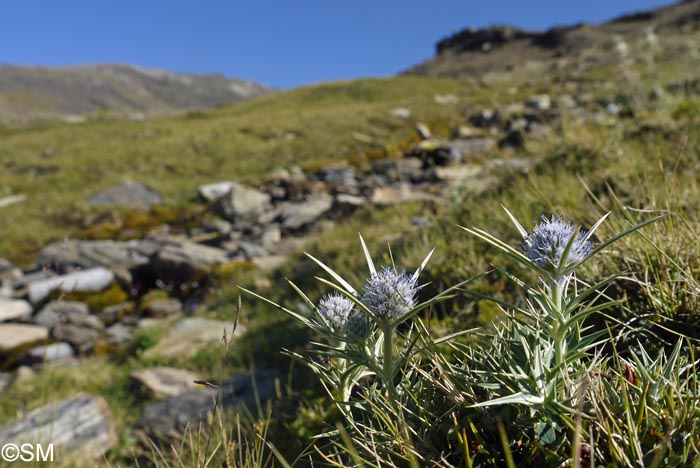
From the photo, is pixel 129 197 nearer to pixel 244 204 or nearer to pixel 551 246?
pixel 244 204

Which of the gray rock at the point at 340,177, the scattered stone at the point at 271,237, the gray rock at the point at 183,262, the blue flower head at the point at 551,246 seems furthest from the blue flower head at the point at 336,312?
the gray rock at the point at 340,177

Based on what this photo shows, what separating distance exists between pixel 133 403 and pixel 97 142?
26.6 metres

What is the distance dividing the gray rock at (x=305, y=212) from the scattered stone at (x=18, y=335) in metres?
5.88

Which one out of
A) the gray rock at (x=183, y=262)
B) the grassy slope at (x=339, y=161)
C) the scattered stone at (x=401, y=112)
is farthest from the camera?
the scattered stone at (x=401, y=112)

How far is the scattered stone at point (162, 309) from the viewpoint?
9.02 m

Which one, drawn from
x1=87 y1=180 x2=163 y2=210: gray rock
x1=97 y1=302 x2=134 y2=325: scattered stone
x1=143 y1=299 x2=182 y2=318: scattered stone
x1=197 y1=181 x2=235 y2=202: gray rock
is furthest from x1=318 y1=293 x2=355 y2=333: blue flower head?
x1=87 y1=180 x2=163 y2=210: gray rock

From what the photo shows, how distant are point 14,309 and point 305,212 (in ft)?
21.5

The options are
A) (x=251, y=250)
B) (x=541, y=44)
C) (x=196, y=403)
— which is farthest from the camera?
(x=541, y=44)

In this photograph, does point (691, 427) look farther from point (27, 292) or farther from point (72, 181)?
point (72, 181)

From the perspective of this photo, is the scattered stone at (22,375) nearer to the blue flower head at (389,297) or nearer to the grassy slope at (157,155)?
the grassy slope at (157,155)

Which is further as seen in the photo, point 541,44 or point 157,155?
point 541,44

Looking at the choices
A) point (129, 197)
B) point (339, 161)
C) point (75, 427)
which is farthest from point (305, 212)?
point (129, 197)

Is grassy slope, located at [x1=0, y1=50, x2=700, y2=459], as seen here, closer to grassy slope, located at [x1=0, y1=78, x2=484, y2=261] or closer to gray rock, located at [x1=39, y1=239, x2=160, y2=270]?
grassy slope, located at [x1=0, y1=78, x2=484, y2=261]

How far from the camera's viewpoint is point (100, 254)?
1099cm
